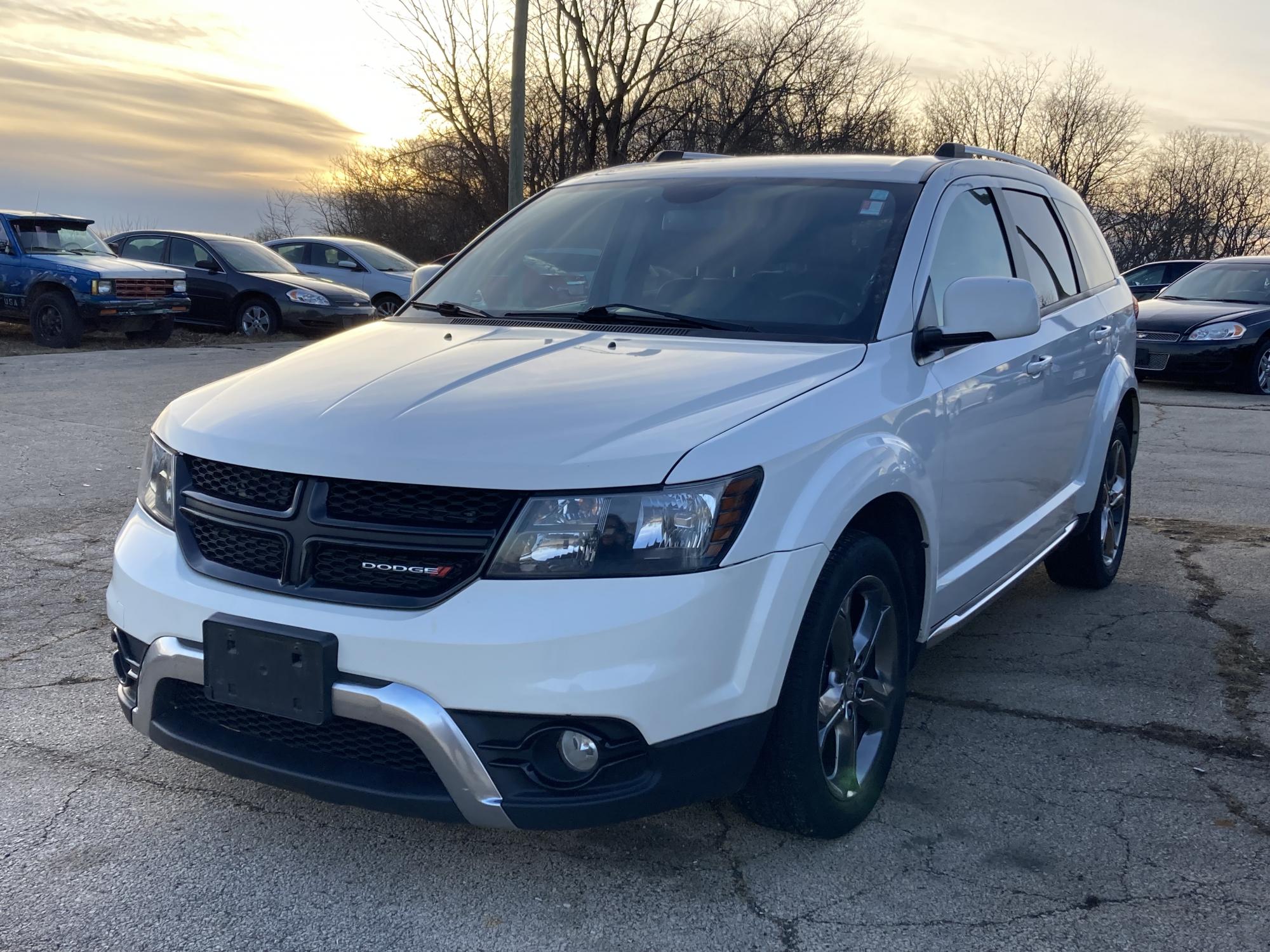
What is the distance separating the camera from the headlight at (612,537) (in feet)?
8.08

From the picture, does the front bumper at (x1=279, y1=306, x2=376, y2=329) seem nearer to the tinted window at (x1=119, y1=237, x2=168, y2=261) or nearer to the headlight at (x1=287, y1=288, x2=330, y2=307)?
the headlight at (x1=287, y1=288, x2=330, y2=307)

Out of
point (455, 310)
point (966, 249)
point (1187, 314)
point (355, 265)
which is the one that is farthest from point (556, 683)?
point (355, 265)

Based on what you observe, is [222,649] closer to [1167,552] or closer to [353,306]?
[1167,552]

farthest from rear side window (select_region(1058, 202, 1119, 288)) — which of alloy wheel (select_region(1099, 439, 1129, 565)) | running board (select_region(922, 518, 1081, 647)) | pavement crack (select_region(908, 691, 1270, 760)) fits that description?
pavement crack (select_region(908, 691, 1270, 760))

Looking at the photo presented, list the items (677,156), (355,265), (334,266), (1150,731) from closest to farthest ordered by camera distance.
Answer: (1150,731) → (677,156) → (355,265) → (334,266)

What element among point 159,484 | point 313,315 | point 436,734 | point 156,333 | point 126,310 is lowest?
point 156,333

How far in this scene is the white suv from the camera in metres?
2.45

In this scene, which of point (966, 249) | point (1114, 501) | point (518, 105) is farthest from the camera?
point (518, 105)

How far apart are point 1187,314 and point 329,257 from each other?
41.4 ft

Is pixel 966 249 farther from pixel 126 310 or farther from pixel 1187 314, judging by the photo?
pixel 126 310

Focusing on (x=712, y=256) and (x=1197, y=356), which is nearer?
(x=712, y=256)

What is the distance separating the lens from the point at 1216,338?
46.3ft

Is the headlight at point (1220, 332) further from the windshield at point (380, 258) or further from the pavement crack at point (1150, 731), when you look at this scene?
the pavement crack at point (1150, 731)

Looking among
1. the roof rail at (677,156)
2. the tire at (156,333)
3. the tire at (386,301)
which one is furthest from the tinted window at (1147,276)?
the roof rail at (677,156)
